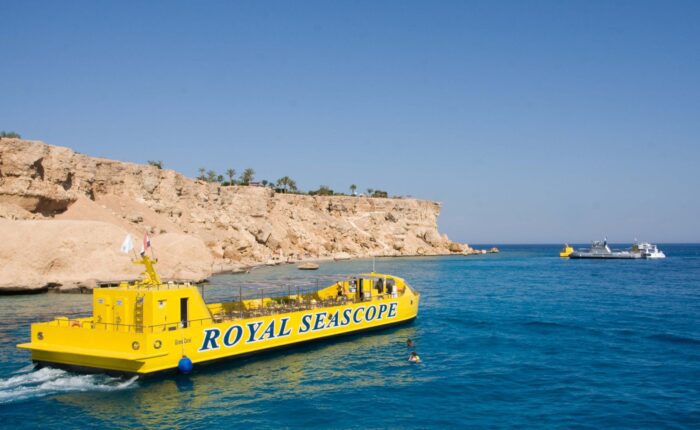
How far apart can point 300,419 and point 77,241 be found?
37.0 meters

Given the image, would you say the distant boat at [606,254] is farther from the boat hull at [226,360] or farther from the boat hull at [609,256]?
the boat hull at [226,360]

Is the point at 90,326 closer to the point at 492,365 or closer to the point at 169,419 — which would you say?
the point at 169,419

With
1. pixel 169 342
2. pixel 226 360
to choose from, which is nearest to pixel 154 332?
pixel 169 342

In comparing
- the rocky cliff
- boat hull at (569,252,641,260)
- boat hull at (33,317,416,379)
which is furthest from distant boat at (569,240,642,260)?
boat hull at (33,317,416,379)

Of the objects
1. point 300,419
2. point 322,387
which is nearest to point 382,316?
point 322,387

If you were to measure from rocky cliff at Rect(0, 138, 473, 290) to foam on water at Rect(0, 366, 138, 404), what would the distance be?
26103 millimetres

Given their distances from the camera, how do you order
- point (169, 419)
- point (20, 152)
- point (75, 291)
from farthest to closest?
point (20, 152)
point (75, 291)
point (169, 419)

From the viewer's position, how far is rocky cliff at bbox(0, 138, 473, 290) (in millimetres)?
43375

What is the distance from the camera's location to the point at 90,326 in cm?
1959

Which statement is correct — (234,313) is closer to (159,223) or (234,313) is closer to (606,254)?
(159,223)

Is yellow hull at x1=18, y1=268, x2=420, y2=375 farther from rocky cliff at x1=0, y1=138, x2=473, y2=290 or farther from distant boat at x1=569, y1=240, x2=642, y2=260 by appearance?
distant boat at x1=569, y1=240, x2=642, y2=260

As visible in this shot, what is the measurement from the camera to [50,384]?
17031mm

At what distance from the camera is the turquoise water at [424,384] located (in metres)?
14.7

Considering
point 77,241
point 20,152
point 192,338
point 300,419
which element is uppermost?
point 20,152
